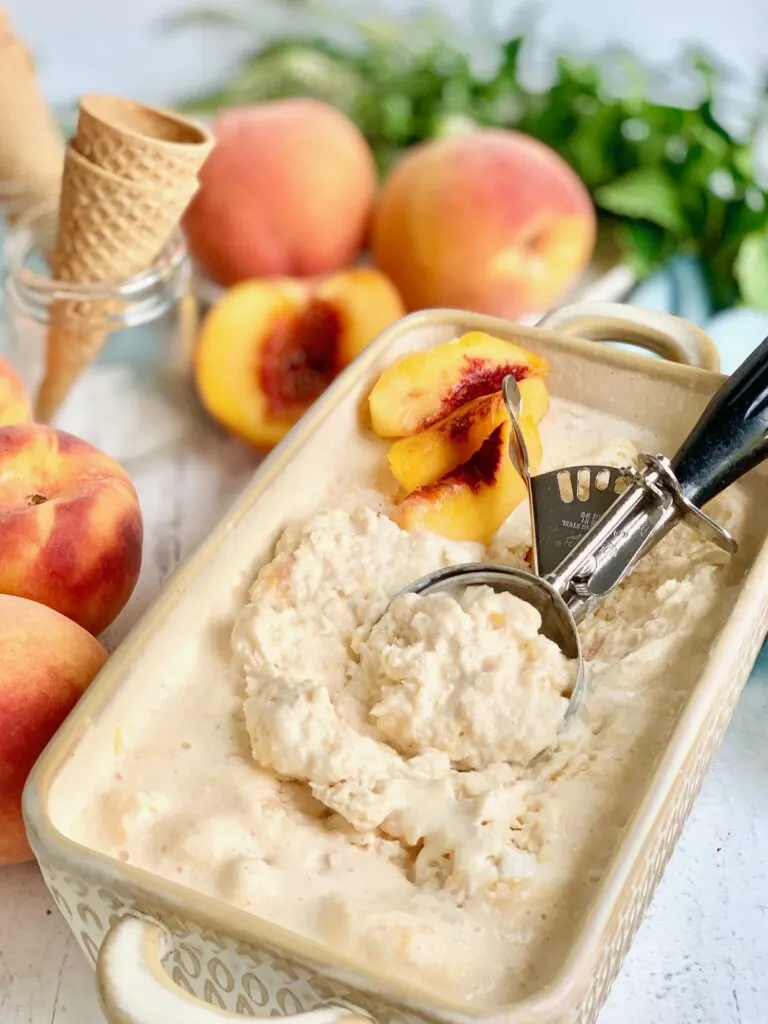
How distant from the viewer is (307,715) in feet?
2.38

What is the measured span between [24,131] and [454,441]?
31.1 inches

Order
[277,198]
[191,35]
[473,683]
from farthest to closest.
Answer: [191,35]
[277,198]
[473,683]

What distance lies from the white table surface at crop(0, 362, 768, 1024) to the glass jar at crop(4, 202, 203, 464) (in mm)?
342

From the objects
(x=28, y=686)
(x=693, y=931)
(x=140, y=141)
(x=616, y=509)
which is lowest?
(x=693, y=931)

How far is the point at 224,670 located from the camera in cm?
79

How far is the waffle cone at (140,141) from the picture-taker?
1.07 metres

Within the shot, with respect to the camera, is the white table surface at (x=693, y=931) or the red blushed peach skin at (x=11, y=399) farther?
the red blushed peach skin at (x=11, y=399)

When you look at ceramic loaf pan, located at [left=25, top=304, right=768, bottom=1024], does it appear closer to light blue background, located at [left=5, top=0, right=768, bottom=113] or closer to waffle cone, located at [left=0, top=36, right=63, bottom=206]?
waffle cone, located at [left=0, top=36, right=63, bottom=206]

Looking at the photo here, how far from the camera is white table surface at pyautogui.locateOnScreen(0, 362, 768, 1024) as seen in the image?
80cm

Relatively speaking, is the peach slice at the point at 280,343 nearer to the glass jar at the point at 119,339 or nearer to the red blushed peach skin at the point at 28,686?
the glass jar at the point at 119,339

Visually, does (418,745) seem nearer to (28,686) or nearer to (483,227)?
(28,686)

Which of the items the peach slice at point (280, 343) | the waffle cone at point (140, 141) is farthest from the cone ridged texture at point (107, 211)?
the peach slice at point (280, 343)

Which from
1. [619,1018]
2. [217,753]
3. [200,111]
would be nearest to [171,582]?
[217,753]

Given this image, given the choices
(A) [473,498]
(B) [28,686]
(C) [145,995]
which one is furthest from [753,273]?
(C) [145,995]
